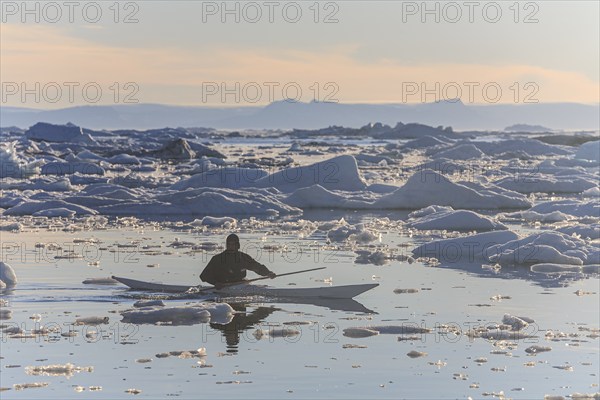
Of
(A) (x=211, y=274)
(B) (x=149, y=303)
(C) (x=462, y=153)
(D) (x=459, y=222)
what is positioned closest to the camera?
(B) (x=149, y=303)

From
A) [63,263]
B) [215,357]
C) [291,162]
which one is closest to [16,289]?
[63,263]

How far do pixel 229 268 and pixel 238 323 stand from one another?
7.10 feet

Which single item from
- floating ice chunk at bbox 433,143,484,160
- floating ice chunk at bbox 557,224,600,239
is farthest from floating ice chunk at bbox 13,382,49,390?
floating ice chunk at bbox 433,143,484,160

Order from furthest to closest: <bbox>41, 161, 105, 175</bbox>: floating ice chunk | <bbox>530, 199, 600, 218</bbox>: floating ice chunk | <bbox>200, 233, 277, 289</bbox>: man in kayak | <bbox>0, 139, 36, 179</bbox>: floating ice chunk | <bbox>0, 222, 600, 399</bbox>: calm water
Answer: <bbox>41, 161, 105, 175</bbox>: floating ice chunk, <bbox>0, 139, 36, 179</bbox>: floating ice chunk, <bbox>530, 199, 600, 218</bbox>: floating ice chunk, <bbox>200, 233, 277, 289</bbox>: man in kayak, <bbox>0, 222, 600, 399</bbox>: calm water

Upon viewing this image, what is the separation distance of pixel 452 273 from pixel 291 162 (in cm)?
3367

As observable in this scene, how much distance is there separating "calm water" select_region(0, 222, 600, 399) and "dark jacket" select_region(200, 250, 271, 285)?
0.65 metres

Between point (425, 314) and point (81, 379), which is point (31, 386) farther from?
point (425, 314)

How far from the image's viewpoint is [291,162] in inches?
1922

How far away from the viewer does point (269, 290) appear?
13148 mm

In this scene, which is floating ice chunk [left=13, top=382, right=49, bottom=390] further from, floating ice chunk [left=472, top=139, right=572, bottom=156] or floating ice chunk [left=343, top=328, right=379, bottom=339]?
floating ice chunk [left=472, top=139, right=572, bottom=156]

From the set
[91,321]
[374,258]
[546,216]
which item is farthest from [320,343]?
[546,216]

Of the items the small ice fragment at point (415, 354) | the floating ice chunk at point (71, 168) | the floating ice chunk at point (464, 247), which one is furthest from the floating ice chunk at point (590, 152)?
the small ice fragment at point (415, 354)

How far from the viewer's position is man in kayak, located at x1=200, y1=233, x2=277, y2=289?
530 inches

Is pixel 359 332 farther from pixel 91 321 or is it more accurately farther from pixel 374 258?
pixel 374 258
